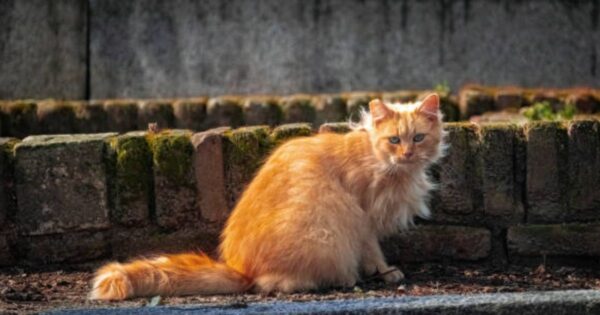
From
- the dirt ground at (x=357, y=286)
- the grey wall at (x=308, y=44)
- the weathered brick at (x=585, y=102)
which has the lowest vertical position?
the dirt ground at (x=357, y=286)

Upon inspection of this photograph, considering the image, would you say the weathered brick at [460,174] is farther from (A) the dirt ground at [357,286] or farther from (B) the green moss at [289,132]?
(B) the green moss at [289,132]

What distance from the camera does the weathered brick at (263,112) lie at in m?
7.33

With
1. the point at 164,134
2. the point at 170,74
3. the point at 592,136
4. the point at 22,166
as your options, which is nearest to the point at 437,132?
the point at 592,136

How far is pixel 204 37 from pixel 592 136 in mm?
8329

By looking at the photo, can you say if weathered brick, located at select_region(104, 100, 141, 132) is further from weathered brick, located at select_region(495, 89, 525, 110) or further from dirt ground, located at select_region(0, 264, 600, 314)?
weathered brick, located at select_region(495, 89, 525, 110)

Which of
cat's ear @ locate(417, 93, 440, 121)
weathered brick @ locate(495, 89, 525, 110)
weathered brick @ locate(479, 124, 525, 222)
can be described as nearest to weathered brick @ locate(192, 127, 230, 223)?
cat's ear @ locate(417, 93, 440, 121)

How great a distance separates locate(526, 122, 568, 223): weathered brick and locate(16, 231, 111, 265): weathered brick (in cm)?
219

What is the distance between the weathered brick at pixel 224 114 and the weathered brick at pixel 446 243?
9.45ft

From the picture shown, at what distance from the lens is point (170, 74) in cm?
1239

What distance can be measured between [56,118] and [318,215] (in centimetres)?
356

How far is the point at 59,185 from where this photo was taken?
4.69 metres

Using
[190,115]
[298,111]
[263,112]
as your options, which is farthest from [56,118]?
[298,111]

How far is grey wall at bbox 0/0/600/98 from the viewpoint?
12.2 meters

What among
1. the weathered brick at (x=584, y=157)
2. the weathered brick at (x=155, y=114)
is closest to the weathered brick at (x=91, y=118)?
the weathered brick at (x=155, y=114)
